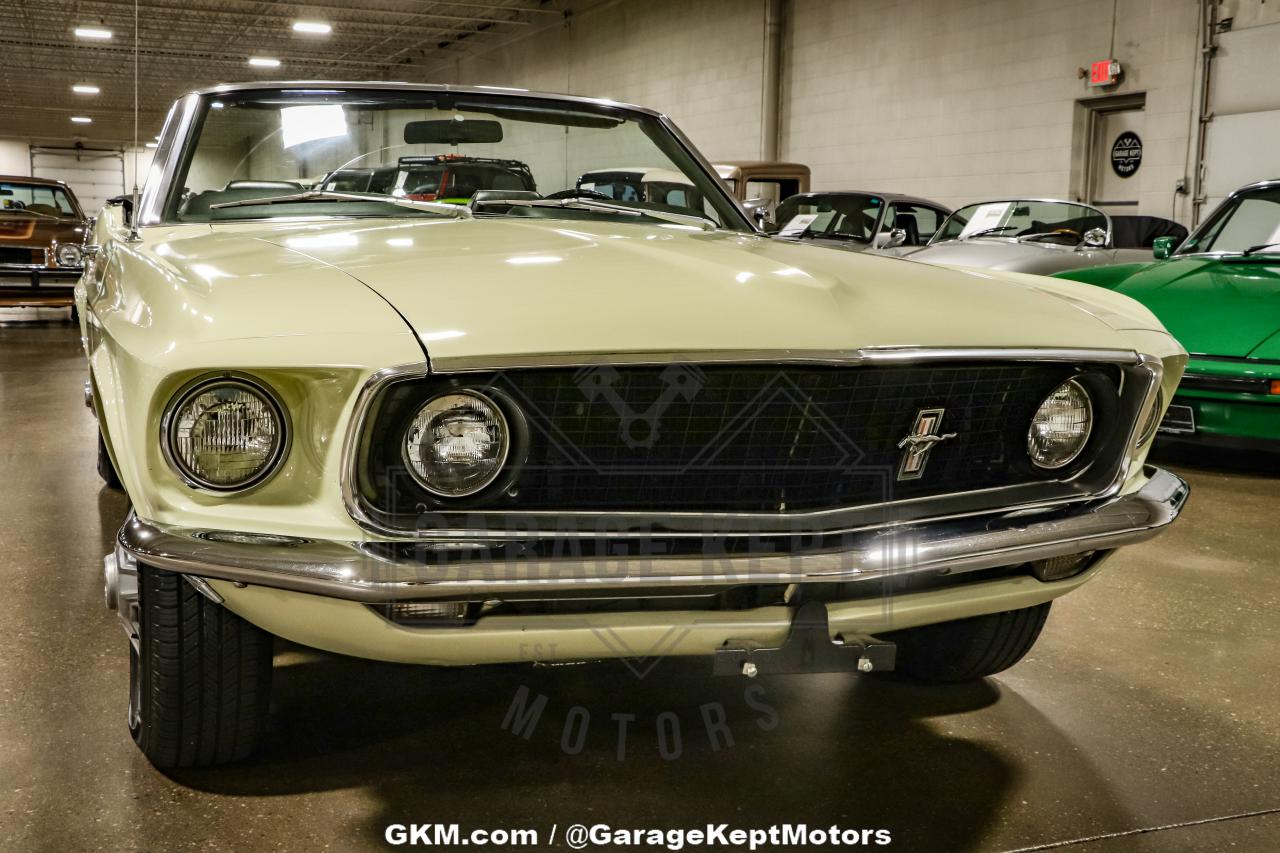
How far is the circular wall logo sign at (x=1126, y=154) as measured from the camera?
383 inches

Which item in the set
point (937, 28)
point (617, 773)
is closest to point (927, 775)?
point (617, 773)

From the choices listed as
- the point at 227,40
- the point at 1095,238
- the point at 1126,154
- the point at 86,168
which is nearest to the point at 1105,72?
the point at 1126,154

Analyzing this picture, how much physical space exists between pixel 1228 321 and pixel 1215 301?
0.59ft

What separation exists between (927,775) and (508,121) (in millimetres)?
1805

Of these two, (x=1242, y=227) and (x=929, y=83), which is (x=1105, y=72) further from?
(x=1242, y=227)

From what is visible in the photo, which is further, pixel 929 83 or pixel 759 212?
pixel 929 83

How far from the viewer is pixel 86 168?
128 feet

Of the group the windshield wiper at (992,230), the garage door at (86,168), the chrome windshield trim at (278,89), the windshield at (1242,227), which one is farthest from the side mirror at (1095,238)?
the garage door at (86,168)

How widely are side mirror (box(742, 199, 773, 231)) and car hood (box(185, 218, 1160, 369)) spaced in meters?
0.81

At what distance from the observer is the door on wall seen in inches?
384

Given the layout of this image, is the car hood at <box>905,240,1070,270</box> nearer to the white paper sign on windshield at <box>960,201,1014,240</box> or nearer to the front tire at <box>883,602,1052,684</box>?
the white paper sign on windshield at <box>960,201,1014,240</box>

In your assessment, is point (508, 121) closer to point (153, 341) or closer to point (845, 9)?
point (153, 341)

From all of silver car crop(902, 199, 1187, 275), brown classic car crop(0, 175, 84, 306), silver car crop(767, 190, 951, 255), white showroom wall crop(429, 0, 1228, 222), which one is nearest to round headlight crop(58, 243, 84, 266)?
brown classic car crop(0, 175, 84, 306)

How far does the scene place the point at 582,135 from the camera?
2.94m
